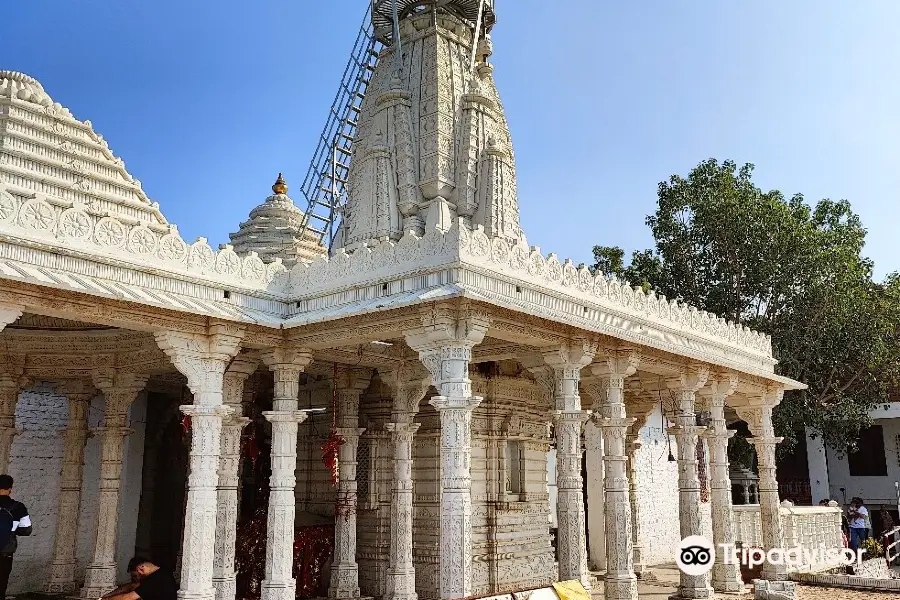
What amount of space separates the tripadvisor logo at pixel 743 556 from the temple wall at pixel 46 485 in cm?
1083

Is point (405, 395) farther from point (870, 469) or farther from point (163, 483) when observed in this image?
point (870, 469)

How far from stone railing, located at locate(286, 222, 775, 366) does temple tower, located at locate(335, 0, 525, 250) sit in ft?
Answer: 13.1

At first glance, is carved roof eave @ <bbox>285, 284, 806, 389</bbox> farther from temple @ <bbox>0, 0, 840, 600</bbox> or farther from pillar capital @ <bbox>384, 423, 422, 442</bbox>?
pillar capital @ <bbox>384, 423, 422, 442</bbox>

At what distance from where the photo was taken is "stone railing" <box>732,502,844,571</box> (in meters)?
18.6

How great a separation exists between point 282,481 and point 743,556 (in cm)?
1057

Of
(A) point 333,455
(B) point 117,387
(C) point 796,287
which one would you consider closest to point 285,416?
(A) point 333,455

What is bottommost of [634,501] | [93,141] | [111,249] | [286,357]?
[634,501]

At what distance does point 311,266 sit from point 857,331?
22.1m

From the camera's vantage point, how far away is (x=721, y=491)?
1549 cm

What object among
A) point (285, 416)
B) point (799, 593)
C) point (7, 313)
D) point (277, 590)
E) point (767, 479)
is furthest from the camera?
point (767, 479)

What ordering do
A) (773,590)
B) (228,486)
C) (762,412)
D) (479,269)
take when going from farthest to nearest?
(762,412) → (773,590) → (228,486) → (479,269)

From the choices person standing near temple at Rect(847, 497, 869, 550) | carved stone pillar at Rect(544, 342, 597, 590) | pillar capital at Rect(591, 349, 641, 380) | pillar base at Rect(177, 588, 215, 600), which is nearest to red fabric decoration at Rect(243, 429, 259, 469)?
pillar base at Rect(177, 588, 215, 600)

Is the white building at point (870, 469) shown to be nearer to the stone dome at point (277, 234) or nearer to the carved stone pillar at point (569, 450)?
the stone dome at point (277, 234)

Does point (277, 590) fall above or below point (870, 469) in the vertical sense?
below
